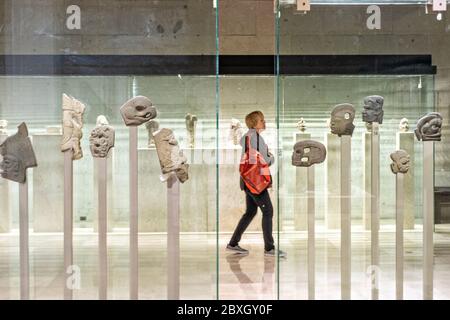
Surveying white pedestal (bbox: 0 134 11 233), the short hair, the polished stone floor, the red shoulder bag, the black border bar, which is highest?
the black border bar

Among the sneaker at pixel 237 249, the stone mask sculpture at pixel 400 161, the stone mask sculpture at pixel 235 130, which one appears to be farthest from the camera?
the stone mask sculpture at pixel 235 130

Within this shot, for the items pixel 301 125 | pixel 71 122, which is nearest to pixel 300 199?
pixel 301 125

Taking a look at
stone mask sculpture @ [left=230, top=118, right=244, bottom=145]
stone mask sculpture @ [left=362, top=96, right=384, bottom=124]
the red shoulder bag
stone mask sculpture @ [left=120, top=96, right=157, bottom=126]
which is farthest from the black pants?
stone mask sculpture @ [left=120, top=96, right=157, bottom=126]

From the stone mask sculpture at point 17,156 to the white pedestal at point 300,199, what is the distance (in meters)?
1.28

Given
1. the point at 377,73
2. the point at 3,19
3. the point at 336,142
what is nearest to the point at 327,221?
the point at 336,142

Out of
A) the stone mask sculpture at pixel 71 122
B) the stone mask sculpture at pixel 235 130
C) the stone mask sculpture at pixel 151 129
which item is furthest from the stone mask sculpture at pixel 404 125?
the stone mask sculpture at pixel 235 130

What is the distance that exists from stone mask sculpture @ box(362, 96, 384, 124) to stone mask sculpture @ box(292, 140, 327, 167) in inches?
10.8

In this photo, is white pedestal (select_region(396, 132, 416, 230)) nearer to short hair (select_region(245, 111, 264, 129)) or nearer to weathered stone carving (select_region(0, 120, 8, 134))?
short hair (select_region(245, 111, 264, 129))

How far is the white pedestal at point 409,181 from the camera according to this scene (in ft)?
10.6

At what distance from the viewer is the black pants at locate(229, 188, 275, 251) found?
4.42m

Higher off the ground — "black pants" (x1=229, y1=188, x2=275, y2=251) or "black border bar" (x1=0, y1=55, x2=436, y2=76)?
"black border bar" (x1=0, y1=55, x2=436, y2=76)

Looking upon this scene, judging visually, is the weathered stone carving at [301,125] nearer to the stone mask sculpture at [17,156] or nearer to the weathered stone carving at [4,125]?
the stone mask sculpture at [17,156]

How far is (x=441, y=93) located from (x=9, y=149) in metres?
2.16

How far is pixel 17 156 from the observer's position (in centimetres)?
298
